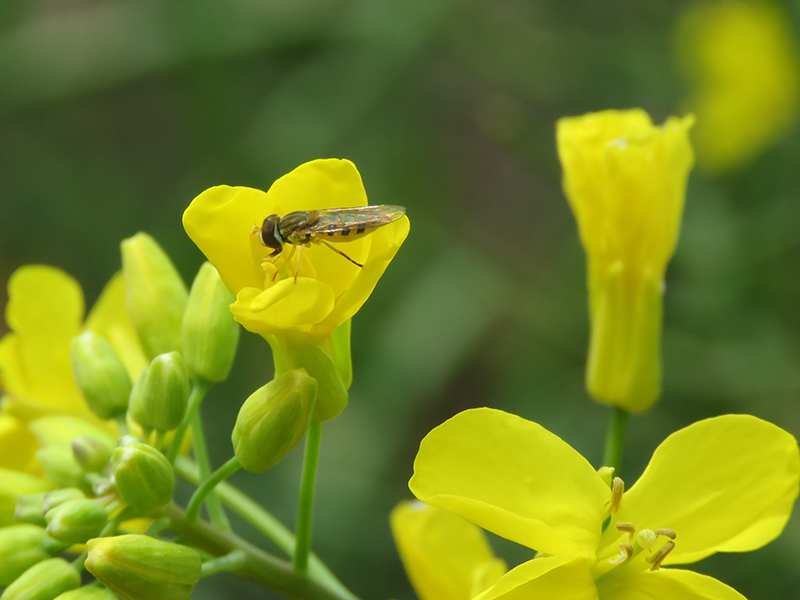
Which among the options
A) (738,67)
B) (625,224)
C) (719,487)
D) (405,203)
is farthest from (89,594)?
(738,67)

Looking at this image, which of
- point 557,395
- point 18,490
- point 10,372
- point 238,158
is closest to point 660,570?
point 18,490

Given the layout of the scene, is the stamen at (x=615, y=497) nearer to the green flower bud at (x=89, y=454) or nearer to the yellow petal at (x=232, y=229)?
the yellow petal at (x=232, y=229)

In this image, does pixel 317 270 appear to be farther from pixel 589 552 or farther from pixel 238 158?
pixel 238 158

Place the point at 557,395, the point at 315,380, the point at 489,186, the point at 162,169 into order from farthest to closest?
the point at 489,186, the point at 162,169, the point at 557,395, the point at 315,380

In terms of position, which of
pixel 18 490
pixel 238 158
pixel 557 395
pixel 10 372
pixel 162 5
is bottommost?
pixel 557 395

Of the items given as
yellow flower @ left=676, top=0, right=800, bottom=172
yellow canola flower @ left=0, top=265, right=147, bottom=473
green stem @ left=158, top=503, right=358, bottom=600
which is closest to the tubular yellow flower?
green stem @ left=158, top=503, right=358, bottom=600

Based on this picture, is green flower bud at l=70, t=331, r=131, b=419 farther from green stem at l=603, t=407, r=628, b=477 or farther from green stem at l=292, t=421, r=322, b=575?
green stem at l=603, t=407, r=628, b=477

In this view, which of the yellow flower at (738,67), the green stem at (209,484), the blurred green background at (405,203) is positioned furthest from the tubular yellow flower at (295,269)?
the yellow flower at (738,67)
